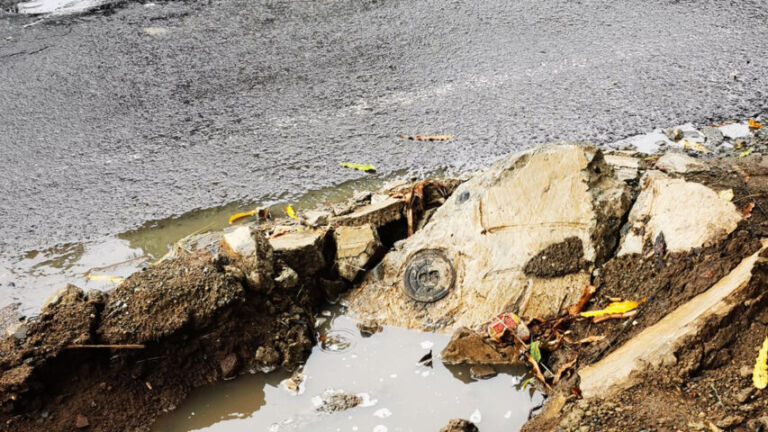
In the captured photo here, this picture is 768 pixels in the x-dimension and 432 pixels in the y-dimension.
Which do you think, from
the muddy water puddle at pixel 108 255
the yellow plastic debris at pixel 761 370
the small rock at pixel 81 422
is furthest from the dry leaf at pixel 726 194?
the small rock at pixel 81 422

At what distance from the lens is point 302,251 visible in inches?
122

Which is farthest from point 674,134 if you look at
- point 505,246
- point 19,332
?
point 19,332

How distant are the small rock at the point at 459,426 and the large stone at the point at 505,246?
23.0 inches

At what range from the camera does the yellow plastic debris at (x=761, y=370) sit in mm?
2119

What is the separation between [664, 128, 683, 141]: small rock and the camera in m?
4.05

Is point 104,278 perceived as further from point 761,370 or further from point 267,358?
point 761,370

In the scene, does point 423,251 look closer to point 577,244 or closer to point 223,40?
point 577,244

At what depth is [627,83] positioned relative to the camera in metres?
4.58

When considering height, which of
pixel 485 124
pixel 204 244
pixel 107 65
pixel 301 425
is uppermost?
pixel 107 65

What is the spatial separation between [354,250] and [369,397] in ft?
2.62

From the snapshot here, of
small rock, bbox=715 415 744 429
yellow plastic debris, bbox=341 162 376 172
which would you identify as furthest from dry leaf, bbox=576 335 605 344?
yellow plastic debris, bbox=341 162 376 172

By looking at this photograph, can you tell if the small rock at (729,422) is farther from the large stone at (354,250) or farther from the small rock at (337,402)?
the large stone at (354,250)

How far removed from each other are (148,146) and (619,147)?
3.24 m

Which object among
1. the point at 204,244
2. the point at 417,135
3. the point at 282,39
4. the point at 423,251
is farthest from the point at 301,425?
the point at 282,39
